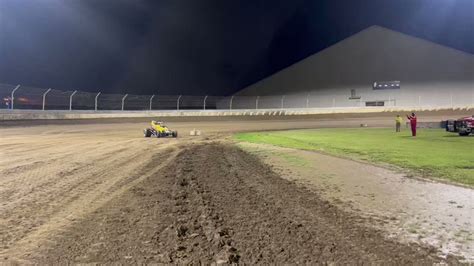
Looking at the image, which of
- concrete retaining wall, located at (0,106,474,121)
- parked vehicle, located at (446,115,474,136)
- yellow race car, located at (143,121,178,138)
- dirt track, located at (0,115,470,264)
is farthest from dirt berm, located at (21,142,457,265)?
concrete retaining wall, located at (0,106,474,121)

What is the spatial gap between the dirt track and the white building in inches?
2108

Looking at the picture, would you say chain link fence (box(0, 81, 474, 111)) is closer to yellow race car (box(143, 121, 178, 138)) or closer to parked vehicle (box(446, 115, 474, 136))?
yellow race car (box(143, 121, 178, 138))

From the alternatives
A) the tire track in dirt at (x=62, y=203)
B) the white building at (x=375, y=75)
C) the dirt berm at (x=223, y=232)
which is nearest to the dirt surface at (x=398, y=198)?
the dirt berm at (x=223, y=232)

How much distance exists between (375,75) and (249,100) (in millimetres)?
17274

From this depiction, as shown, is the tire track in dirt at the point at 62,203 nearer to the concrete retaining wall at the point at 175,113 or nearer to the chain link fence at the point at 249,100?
the concrete retaining wall at the point at 175,113

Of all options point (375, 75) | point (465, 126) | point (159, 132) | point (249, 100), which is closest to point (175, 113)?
point (249, 100)

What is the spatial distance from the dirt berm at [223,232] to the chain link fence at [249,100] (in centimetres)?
3602

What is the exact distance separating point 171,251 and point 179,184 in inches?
160

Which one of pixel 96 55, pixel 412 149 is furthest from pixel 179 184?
pixel 96 55

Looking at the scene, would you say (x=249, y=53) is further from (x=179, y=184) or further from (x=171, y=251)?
(x=171, y=251)

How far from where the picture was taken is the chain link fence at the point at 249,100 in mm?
42125

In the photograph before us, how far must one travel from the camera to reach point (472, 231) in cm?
531

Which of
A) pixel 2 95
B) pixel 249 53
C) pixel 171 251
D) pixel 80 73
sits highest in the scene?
pixel 249 53

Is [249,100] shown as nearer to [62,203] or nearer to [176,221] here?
[62,203]
